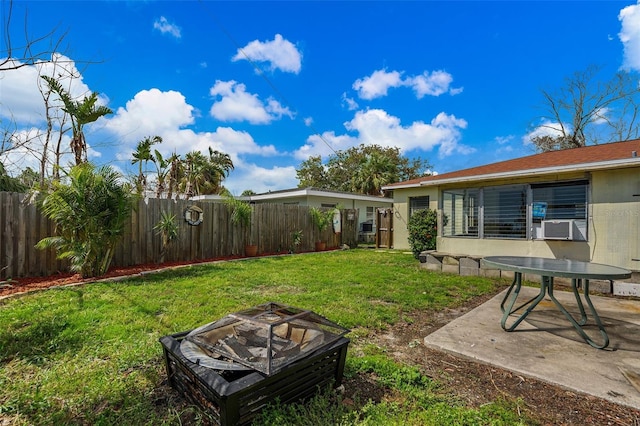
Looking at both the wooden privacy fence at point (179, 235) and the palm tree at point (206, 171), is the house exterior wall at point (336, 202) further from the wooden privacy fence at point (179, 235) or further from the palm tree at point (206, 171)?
the palm tree at point (206, 171)

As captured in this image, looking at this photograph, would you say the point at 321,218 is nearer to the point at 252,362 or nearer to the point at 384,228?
the point at 384,228

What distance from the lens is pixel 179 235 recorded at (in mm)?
7793

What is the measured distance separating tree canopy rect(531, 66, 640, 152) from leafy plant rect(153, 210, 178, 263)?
69.1 ft

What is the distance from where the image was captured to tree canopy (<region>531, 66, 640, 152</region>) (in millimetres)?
15375

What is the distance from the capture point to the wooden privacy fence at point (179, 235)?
5.23 m

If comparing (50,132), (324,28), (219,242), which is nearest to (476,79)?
(324,28)

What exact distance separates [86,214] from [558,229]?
30.1 ft

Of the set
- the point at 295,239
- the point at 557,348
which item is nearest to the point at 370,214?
the point at 295,239

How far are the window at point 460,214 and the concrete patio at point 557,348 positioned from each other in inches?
145

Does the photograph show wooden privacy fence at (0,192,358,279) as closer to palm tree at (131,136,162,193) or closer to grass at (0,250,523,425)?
grass at (0,250,523,425)

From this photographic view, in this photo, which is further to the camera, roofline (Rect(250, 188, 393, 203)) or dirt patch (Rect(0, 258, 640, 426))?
roofline (Rect(250, 188, 393, 203))

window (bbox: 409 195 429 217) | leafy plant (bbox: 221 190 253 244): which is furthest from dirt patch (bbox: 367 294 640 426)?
window (bbox: 409 195 429 217)

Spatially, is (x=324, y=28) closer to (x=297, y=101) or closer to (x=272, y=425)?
(x=297, y=101)

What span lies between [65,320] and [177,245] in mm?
4519
